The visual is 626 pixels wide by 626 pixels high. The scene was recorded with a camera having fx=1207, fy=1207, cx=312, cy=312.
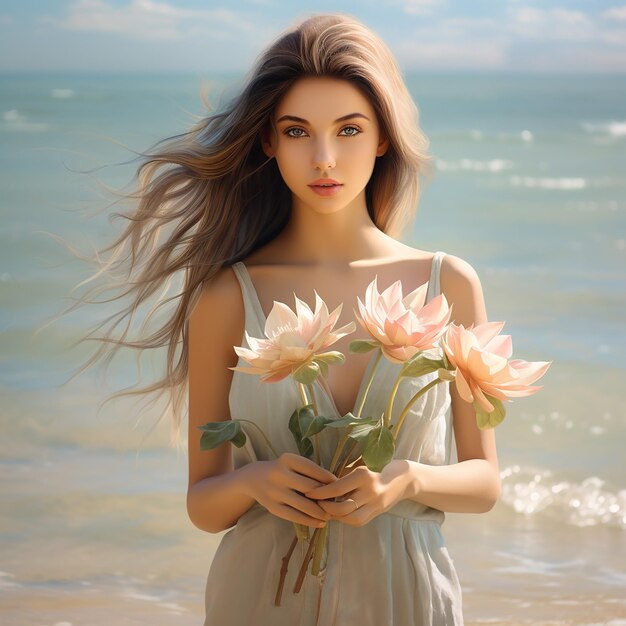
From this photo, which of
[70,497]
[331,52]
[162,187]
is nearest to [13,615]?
[70,497]

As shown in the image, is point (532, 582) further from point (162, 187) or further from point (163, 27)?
point (163, 27)

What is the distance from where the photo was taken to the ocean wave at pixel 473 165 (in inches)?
589

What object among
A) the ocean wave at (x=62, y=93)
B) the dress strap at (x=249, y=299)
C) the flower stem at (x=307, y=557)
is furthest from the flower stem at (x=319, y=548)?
the ocean wave at (x=62, y=93)

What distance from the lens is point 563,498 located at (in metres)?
5.78

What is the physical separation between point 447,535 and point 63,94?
43.6 ft

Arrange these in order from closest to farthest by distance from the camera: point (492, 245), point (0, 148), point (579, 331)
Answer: point (579, 331)
point (492, 245)
point (0, 148)

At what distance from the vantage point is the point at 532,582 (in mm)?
4723

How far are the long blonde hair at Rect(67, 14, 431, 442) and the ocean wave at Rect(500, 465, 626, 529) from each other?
124 inches

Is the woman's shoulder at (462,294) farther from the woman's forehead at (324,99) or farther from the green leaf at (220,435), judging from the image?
the green leaf at (220,435)

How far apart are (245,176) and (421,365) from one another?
829 millimetres

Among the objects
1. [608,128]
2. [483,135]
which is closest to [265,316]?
[483,135]

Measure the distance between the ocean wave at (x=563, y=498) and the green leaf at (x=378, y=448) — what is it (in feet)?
11.9

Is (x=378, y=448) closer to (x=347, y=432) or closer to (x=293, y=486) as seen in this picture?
(x=347, y=432)

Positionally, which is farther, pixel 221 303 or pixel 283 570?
pixel 221 303
